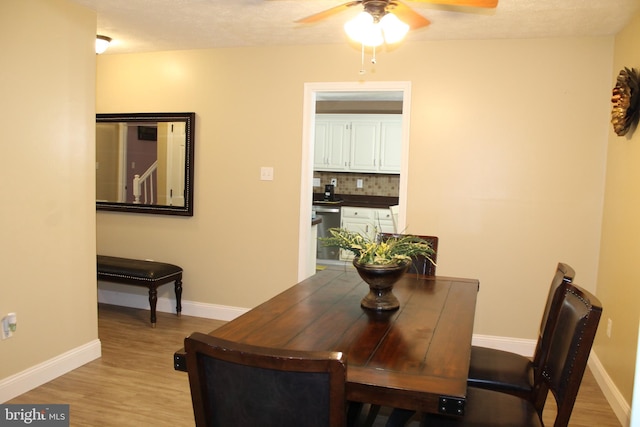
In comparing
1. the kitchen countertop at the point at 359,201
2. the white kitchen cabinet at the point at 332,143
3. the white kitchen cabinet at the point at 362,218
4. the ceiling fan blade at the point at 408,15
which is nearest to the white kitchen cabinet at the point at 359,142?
the white kitchen cabinet at the point at 332,143

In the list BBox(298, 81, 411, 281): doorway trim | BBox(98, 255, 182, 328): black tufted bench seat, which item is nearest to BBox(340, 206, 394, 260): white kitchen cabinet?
BBox(298, 81, 411, 281): doorway trim

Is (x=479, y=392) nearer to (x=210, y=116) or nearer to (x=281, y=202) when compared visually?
(x=281, y=202)

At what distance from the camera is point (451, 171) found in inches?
156

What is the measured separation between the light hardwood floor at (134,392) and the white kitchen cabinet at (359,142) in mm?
3806

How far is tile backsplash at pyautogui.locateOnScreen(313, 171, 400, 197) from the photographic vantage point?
7246mm

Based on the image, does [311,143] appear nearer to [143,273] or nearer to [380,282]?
[143,273]

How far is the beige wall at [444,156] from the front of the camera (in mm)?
3738

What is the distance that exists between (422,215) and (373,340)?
2.32m

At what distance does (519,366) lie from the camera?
92.7 inches

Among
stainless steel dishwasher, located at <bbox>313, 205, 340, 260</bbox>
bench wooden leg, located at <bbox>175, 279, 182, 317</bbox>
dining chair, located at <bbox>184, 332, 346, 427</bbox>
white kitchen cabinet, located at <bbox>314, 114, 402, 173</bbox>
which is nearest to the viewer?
dining chair, located at <bbox>184, 332, 346, 427</bbox>

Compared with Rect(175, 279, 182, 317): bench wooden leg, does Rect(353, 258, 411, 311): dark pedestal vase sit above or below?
above

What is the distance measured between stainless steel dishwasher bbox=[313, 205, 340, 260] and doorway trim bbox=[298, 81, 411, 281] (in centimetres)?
260

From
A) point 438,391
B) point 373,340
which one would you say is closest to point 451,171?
point 373,340

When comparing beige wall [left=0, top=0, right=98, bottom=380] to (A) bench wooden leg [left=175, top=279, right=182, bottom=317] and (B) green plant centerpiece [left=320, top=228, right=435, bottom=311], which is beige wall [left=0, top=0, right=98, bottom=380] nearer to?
(A) bench wooden leg [left=175, top=279, right=182, bottom=317]
